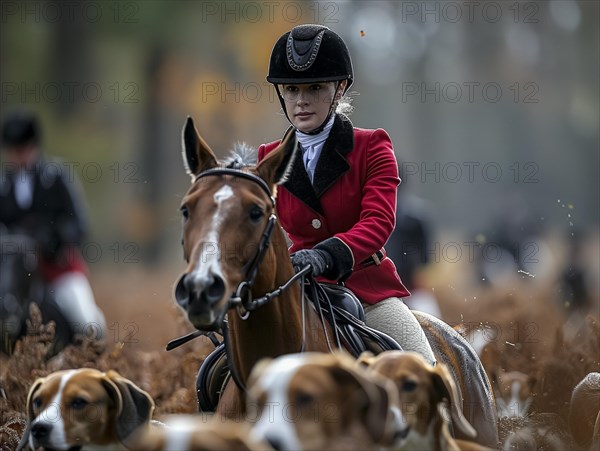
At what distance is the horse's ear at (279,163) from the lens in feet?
24.0

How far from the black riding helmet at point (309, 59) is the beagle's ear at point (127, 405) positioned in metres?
1.84

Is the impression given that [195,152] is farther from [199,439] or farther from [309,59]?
[199,439]

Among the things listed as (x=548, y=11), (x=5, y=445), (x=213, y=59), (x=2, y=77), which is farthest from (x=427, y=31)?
(x=5, y=445)

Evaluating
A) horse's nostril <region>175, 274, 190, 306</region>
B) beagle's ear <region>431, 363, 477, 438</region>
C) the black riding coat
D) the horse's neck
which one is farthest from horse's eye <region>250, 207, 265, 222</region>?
the black riding coat

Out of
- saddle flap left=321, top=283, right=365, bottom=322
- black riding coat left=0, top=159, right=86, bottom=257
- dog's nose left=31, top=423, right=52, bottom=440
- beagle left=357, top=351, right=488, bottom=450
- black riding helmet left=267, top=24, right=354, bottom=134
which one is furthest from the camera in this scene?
black riding coat left=0, top=159, right=86, bottom=257

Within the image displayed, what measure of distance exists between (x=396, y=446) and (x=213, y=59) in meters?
56.6

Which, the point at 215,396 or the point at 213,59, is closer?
the point at 215,396

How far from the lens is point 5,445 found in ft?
30.9

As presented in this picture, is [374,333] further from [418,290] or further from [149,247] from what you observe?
[149,247]

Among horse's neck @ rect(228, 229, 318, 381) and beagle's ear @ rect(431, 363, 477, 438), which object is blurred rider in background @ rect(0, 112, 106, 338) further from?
beagle's ear @ rect(431, 363, 477, 438)

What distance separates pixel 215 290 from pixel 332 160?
169 centimetres

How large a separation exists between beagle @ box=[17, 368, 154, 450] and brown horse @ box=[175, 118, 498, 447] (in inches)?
19.9

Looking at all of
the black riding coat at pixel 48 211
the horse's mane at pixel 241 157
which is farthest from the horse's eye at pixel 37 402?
the black riding coat at pixel 48 211

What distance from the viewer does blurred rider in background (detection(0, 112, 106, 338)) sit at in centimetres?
1388
